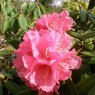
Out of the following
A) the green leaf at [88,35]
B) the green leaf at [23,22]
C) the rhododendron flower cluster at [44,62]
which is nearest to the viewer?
the rhododendron flower cluster at [44,62]

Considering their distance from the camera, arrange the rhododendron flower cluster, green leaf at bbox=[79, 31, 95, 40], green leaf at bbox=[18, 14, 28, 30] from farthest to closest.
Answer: green leaf at bbox=[18, 14, 28, 30] < green leaf at bbox=[79, 31, 95, 40] < the rhododendron flower cluster

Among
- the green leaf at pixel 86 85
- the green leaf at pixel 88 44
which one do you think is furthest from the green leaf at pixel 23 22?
the green leaf at pixel 86 85

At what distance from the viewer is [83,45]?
1.38 m

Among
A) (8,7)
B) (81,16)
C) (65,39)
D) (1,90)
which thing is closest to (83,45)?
(65,39)

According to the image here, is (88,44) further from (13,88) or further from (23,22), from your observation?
(23,22)

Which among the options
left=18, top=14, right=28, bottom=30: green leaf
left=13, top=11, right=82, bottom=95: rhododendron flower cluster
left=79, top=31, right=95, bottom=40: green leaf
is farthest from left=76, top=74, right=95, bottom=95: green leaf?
left=18, top=14, right=28, bottom=30: green leaf

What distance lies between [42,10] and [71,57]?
203 cm

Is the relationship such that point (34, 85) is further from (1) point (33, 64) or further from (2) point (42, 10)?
(2) point (42, 10)

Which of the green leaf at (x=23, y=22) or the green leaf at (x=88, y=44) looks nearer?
the green leaf at (x=88, y=44)

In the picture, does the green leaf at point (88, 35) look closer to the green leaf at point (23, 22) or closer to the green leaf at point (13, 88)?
the green leaf at point (13, 88)

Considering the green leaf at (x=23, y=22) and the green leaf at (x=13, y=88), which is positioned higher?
the green leaf at (x=13, y=88)

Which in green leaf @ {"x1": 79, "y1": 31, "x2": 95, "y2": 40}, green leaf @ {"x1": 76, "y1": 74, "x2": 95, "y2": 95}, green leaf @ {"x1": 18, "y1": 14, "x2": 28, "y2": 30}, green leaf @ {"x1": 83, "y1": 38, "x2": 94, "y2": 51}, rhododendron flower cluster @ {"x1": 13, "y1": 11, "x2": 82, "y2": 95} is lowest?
green leaf @ {"x1": 18, "y1": 14, "x2": 28, "y2": 30}

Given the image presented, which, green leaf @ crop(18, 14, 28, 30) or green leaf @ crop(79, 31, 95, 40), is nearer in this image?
green leaf @ crop(79, 31, 95, 40)

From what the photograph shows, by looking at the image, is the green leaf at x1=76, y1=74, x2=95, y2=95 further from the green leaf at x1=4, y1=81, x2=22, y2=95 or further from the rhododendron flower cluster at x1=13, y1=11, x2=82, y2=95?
the green leaf at x1=4, y1=81, x2=22, y2=95
